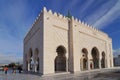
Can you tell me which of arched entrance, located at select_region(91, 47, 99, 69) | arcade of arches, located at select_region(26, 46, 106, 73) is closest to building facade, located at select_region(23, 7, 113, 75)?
arcade of arches, located at select_region(26, 46, 106, 73)

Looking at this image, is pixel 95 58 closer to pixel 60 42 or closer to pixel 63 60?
pixel 63 60

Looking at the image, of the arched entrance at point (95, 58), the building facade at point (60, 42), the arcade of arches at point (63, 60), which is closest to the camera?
the building facade at point (60, 42)

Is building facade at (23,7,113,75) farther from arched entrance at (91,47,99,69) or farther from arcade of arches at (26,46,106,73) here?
arched entrance at (91,47,99,69)

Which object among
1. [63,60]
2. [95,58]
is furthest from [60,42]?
[95,58]

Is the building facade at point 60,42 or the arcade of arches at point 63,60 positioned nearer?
the building facade at point 60,42

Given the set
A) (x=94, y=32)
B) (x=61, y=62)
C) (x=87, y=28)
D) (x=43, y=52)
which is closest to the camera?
(x=43, y=52)

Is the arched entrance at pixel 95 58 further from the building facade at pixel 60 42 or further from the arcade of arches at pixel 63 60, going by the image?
the building facade at pixel 60 42

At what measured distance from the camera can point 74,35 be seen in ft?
55.7

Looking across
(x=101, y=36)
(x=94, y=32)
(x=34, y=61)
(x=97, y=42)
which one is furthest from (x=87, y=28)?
(x=34, y=61)

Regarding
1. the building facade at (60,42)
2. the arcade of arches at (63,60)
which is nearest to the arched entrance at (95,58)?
the arcade of arches at (63,60)

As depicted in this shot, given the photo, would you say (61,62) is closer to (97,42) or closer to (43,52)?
(43,52)

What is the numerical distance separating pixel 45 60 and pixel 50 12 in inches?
199

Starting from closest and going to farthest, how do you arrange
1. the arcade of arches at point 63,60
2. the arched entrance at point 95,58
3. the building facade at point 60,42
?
the building facade at point 60,42 < the arcade of arches at point 63,60 < the arched entrance at point 95,58

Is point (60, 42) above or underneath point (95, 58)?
above
